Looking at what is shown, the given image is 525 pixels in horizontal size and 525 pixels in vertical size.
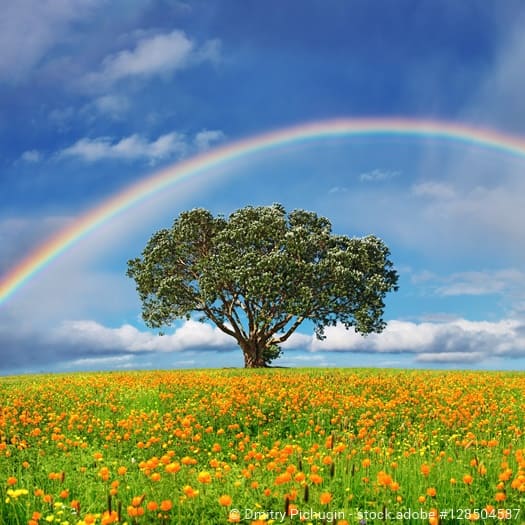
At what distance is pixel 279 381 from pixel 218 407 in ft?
18.5

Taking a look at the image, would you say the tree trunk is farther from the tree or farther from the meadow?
the meadow

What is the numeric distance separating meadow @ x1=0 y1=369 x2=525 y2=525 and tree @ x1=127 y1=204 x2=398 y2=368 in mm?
18312

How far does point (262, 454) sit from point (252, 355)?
3500cm

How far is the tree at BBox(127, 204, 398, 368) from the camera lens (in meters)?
38.4

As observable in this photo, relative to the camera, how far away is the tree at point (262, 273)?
38438 millimetres

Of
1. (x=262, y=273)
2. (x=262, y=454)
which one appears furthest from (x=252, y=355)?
(x=262, y=454)

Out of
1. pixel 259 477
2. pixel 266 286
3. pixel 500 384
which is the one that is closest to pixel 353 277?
pixel 266 286

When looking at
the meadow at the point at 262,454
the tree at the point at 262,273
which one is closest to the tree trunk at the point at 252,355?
the tree at the point at 262,273

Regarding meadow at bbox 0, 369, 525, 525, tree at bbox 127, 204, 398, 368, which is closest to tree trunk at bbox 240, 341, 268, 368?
tree at bbox 127, 204, 398, 368

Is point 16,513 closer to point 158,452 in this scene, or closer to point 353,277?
point 158,452

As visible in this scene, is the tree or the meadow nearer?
the meadow

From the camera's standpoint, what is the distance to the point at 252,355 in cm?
4209

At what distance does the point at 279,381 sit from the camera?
18953 mm

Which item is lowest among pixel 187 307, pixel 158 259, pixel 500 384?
pixel 500 384
